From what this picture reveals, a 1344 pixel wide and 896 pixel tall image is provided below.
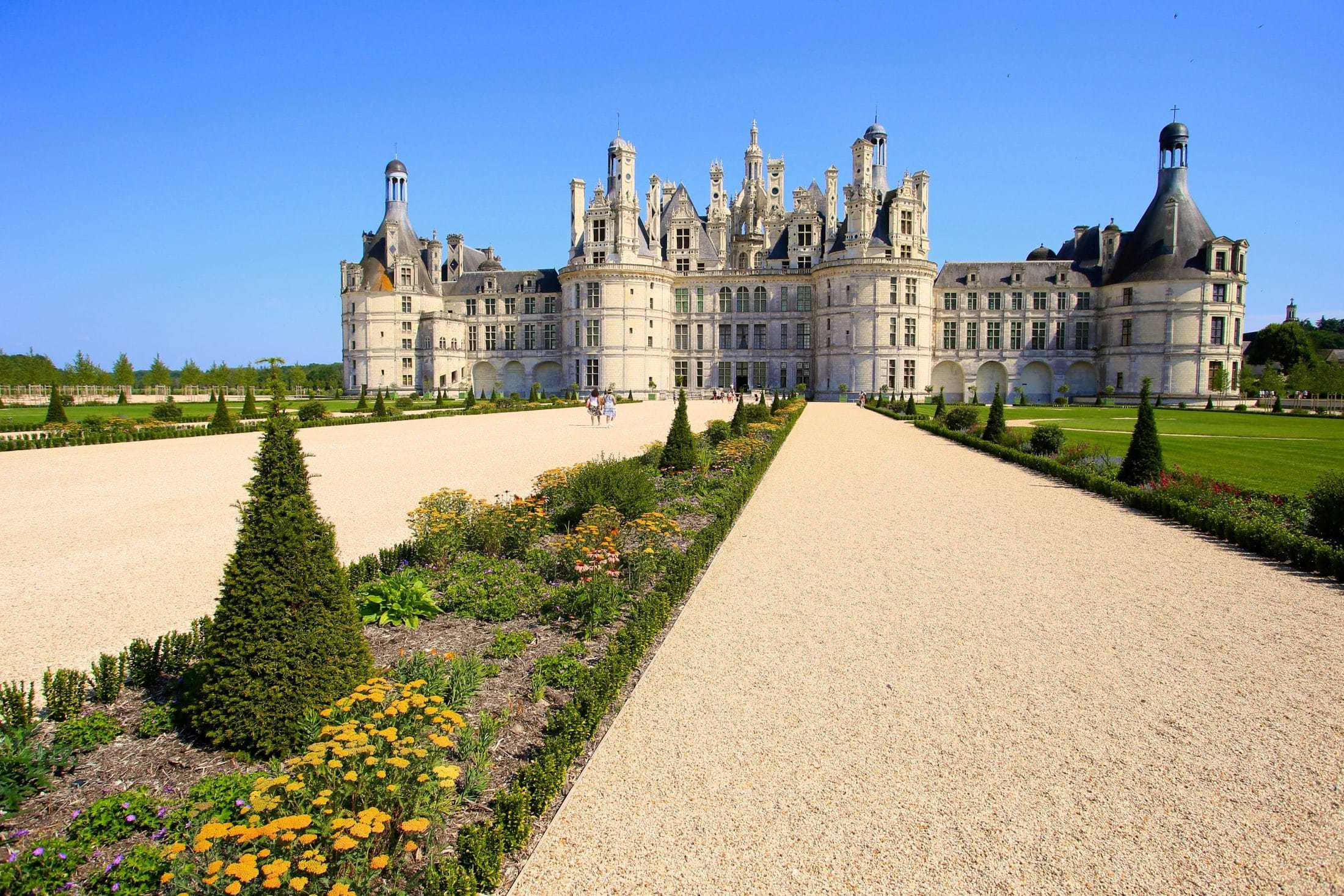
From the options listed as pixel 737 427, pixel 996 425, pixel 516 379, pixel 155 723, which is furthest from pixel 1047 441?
pixel 516 379

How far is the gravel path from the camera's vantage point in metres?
3.78

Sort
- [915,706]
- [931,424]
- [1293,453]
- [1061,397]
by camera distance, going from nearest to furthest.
Answer: [915,706] < [1293,453] < [931,424] < [1061,397]

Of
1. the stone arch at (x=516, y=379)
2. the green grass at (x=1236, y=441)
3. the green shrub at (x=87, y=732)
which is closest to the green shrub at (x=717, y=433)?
the green grass at (x=1236, y=441)

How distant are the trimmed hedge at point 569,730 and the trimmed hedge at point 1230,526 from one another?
7297 mm

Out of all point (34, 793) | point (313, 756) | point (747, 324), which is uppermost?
point (747, 324)

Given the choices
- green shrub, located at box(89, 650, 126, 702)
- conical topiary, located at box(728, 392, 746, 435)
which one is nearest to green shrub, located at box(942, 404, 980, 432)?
conical topiary, located at box(728, 392, 746, 435)

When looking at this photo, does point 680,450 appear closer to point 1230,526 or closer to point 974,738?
point 1230,526

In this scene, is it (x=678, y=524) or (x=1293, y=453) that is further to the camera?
(x=1293, y=453)

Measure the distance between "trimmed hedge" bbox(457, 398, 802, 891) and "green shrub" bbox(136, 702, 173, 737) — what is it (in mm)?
2218

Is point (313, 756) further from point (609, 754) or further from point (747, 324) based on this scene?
point (747, 324)

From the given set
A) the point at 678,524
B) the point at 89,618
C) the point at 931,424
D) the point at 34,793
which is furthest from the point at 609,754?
the point at 931,424

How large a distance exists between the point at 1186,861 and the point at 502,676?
4.27m

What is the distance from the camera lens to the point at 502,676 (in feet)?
19.0

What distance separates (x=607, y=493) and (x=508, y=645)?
454 centimetres
